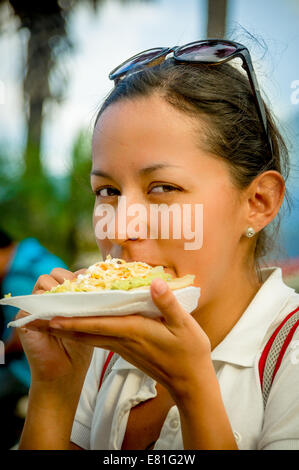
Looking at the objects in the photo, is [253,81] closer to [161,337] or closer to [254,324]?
[254,324]

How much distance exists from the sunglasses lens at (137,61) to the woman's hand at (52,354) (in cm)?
95

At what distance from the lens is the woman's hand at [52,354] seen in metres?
1.85

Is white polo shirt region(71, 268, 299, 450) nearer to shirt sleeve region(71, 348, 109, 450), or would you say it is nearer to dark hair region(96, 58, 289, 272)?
shirt sleeve region(71, 348, 109, 450)

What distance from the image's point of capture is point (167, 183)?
162cm

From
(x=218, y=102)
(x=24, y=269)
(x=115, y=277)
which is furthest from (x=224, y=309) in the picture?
(x=24, y=269)

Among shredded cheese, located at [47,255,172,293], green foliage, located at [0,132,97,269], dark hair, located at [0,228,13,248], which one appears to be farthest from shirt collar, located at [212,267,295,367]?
green foliage, located at [0,132,97,269]

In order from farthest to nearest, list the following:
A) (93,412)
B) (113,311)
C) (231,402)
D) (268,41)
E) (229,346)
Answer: (268,41)
(93,412)
(229,346)
(231,402)
(113,311)

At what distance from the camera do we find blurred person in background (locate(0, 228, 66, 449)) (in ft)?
9.97

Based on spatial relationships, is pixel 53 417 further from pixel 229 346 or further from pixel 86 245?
pixel 86 245

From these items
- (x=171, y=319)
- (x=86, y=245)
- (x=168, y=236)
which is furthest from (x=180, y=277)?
(x=86, y=245)

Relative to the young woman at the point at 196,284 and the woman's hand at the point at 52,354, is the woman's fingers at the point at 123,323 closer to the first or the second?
the young woman at the point at 196,284

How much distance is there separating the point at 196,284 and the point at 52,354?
0.70 m
